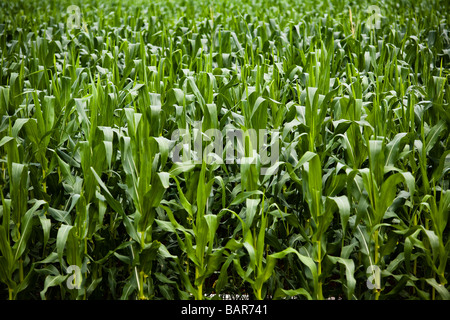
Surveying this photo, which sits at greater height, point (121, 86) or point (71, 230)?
point (121, 86)

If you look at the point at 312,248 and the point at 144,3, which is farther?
the point at 144,3

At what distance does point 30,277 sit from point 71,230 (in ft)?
1.16

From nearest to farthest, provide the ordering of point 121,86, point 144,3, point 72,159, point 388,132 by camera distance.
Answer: point 72,159 → point 388,132 → point 121,86 → point 144,3

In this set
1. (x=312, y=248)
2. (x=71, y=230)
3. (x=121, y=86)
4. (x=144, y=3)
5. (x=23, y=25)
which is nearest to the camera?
(x=71, y=230)

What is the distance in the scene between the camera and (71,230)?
2287 mm

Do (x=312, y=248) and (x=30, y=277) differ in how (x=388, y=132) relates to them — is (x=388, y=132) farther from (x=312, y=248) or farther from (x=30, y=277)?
(x=30, y=277)

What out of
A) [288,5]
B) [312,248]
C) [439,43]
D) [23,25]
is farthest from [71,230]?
[288,5]

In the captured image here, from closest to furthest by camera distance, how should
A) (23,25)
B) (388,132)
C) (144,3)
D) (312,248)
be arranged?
(312,248) → (388,132) → (23,25) → (144,3)


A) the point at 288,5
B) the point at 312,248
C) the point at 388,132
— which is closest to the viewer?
the point at 312,248
